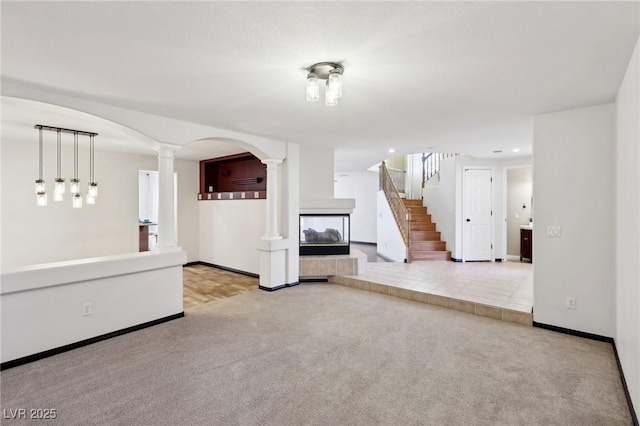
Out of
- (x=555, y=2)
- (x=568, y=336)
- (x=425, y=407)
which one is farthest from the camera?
(x=568, y=336)

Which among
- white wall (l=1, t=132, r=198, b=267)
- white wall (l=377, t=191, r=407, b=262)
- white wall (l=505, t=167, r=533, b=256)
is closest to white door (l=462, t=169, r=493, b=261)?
white wall (l=505, t=167, r=533, b=256)

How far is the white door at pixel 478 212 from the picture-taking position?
7.04 meters

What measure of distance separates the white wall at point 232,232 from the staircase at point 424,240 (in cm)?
328

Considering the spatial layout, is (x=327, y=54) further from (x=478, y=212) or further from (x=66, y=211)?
(x=478, y=212)

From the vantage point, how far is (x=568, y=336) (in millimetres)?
3424

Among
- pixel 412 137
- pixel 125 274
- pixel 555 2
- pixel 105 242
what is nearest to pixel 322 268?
pixel 412 137

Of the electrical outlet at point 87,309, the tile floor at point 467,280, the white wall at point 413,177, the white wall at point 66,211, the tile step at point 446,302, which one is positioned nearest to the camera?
the electrical outlet at point 87,309

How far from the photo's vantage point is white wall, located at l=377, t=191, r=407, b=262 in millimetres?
7207

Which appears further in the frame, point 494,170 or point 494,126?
point 494,170

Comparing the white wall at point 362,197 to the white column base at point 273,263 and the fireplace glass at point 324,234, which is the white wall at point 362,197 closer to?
the fireplace glass at point 324,234

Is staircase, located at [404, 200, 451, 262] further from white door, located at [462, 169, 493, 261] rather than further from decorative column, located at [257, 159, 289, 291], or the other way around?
decorative column, located at [257, 159, 289, 291]

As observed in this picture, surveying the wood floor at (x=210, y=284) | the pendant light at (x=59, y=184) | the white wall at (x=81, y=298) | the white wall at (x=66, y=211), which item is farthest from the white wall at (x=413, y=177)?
the pendant light at (x=59, y=184)

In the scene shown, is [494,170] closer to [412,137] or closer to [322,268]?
[412,137]

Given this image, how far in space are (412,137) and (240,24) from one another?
3.62 metres
